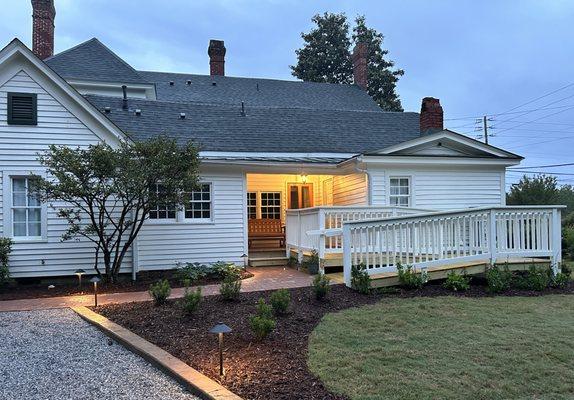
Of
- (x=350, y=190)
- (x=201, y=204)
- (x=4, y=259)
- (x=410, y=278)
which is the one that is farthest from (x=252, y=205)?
(x=410, y=278)

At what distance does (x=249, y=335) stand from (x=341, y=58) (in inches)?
1570

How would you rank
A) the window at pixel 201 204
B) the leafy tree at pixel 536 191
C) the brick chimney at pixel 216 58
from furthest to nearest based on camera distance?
the brick chimney at pixel 216 58 < the leafy tree at pixel 536 191 < the window at pixel 201 204

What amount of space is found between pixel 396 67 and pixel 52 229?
3594 cm

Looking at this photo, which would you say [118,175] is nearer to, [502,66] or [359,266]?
[359,266]

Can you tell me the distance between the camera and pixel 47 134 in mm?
11188

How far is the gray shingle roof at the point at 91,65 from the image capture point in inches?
746

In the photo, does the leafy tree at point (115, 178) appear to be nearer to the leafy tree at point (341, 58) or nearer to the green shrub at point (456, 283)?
the green shrub at point (456, 283)

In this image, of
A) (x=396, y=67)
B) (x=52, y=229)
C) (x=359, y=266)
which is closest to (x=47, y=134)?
(x=52, y=229)

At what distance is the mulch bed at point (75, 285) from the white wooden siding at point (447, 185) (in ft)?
15.5

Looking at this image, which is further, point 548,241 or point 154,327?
point 548,241

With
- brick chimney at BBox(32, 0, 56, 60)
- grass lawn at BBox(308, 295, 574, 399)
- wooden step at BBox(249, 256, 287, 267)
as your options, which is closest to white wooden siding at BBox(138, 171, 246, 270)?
wooden step at BBox(249, 256, 287, 267)

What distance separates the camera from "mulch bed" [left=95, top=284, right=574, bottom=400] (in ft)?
14.0

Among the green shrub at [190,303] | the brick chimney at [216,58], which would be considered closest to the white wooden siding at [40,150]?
the green shrub at [190,303]

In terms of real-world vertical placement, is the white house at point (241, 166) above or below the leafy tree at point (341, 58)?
below
